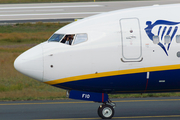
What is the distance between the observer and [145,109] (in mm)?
13047

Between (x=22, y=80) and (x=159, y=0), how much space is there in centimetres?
5233

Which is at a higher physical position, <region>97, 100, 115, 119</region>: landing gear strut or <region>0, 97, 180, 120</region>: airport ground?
<region>97, 100, 115, 119</region>: landing gear strut

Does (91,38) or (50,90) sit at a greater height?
(91,38)

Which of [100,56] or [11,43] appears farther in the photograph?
[11,43]

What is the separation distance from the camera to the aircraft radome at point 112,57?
1038cm

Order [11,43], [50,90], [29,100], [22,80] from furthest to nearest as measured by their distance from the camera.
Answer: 1. [11,43]
2. [22,80]
3. [50,90]
4. [29,100]

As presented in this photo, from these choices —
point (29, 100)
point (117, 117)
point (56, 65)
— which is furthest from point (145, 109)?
point (29, 100)

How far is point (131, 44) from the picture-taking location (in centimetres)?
1037

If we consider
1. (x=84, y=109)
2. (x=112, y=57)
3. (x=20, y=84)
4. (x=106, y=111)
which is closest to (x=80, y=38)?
(x=112, y=57)

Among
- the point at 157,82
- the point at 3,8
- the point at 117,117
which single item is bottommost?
the point at 117,117

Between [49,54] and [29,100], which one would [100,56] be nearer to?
[49,54]

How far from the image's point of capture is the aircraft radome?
34.1 feet

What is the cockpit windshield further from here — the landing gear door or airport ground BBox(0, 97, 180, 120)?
airport ground BBox(0, 97, 180, 120)

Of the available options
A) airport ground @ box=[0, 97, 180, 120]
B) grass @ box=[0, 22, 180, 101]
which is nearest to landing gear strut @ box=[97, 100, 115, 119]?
airport ground @ box=[0, 97, 180, 120]
